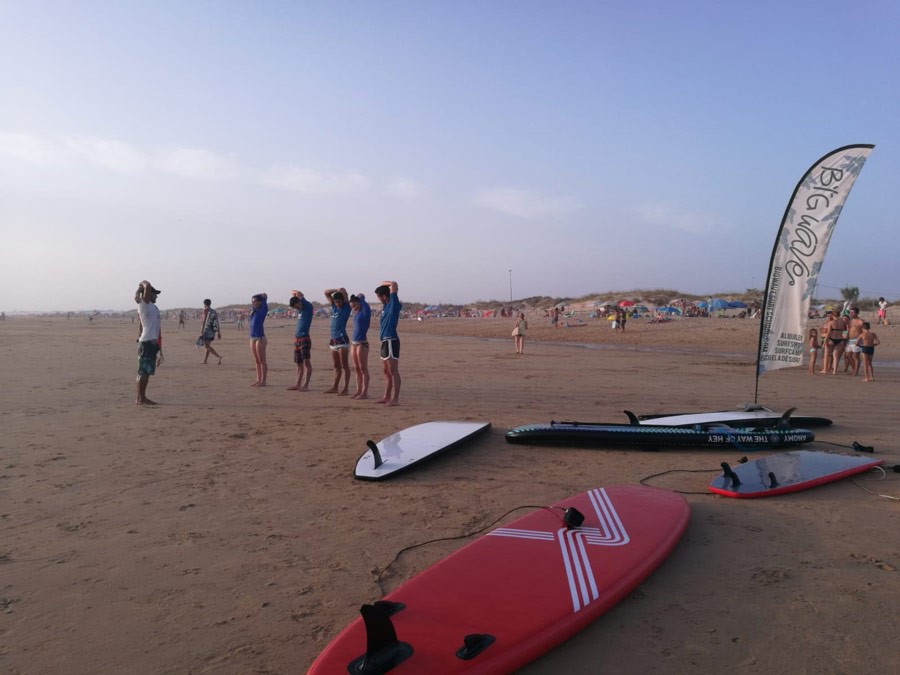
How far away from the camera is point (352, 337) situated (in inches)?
357

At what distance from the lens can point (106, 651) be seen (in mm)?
2439

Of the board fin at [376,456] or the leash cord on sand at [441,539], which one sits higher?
the board fin at [376,456]

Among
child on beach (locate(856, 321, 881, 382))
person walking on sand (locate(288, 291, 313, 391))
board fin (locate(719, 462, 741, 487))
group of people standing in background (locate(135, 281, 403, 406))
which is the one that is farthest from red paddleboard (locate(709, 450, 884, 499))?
child on beach (locate(856, 321, 881, 382))

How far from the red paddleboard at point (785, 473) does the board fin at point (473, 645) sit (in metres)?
2.78

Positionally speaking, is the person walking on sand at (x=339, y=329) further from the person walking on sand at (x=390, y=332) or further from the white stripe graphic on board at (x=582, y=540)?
the white stripe graphic on board at (x=582, y=540)

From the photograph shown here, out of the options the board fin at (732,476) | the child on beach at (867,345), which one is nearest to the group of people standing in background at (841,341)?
the child on beach at (867,345)

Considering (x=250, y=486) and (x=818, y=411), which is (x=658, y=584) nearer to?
(x=250, y=486)

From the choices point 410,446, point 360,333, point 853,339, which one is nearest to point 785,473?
point 410,446

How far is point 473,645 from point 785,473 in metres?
3.53

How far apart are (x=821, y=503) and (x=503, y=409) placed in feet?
14.9

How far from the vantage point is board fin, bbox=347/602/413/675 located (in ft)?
6.95

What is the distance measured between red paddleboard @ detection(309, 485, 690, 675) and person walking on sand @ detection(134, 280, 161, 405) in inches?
265

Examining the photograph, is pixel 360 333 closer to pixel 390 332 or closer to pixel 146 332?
pixel 390 332

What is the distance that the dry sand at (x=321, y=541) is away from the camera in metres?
2.47
